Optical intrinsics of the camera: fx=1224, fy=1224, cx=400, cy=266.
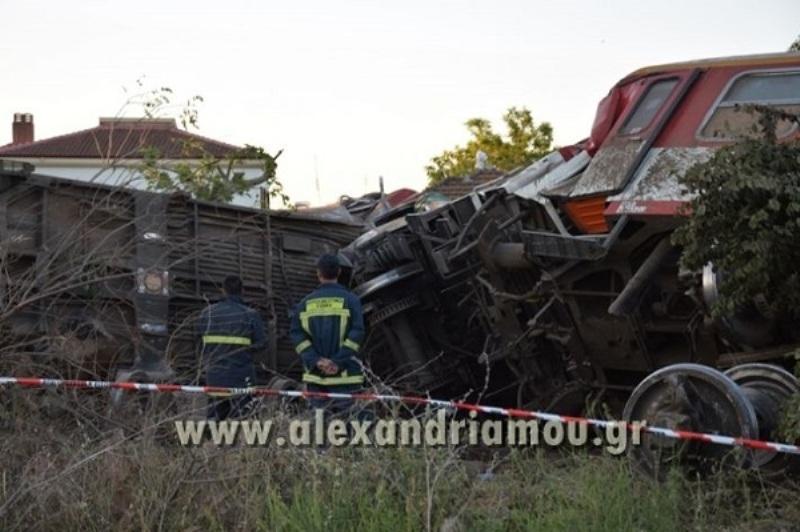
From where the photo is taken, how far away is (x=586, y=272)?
26.9 ft

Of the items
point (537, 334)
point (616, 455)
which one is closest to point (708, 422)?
point (616, 455)

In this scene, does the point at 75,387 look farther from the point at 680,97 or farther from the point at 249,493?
the point at 680,97

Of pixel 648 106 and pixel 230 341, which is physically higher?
pixel 648 106

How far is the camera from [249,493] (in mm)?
5312

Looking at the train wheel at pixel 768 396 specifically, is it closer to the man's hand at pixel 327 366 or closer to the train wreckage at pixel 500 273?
the train wreckage at pixel 500 273

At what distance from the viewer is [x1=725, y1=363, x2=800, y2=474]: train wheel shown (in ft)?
18.5

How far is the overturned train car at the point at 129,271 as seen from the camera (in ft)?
23.4

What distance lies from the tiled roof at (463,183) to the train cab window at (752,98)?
14.0 feet

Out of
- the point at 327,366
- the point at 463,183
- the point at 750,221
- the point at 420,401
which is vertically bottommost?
the point at 420,401

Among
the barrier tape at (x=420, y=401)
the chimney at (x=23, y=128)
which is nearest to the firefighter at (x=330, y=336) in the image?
the barrier tape at (x=420, y=401)

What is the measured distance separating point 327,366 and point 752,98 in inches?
125

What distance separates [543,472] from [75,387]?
2.53m

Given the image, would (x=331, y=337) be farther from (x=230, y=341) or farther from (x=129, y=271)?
(x=129, y=271)

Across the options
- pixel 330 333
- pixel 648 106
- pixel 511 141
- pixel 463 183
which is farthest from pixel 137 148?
pixel 511 141
